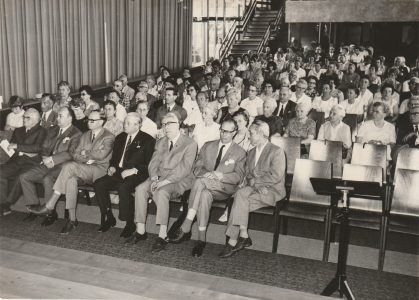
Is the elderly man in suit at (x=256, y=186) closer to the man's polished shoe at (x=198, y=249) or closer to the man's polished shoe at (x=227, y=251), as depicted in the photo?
the man's polished shoe at (x=227, y=251)

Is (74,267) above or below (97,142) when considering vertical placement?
below

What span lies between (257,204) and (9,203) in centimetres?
276

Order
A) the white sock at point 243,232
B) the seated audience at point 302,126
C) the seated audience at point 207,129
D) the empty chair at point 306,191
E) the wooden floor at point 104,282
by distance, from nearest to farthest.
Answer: the wooden floor at point 104,282, the empty chair at point 306,191, the white sock at point 243,232, the seated audience at point 207,129, the seated audience at point 302,126

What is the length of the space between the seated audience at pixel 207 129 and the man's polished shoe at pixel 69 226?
1678 mm

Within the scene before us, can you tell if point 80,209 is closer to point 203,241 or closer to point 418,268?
point 203,241

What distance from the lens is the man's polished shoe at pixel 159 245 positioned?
14.6 ft

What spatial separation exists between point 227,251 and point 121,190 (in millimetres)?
1216

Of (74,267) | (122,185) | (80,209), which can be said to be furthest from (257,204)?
(80,209)

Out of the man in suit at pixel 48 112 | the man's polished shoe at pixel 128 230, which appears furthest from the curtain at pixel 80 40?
the man's polished shoe at pixel 128 230

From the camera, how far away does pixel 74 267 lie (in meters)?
3.36

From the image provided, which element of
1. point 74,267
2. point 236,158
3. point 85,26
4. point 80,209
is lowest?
point 80,209

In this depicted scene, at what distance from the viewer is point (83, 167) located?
5039mm

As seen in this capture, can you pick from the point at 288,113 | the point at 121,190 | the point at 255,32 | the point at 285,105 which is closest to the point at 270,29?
the point at 255,32

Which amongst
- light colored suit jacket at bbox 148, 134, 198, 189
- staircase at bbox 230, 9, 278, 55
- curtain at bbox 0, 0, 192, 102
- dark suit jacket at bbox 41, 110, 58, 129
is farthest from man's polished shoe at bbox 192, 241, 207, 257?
staircase at bbox 230, 9, 278, 55
